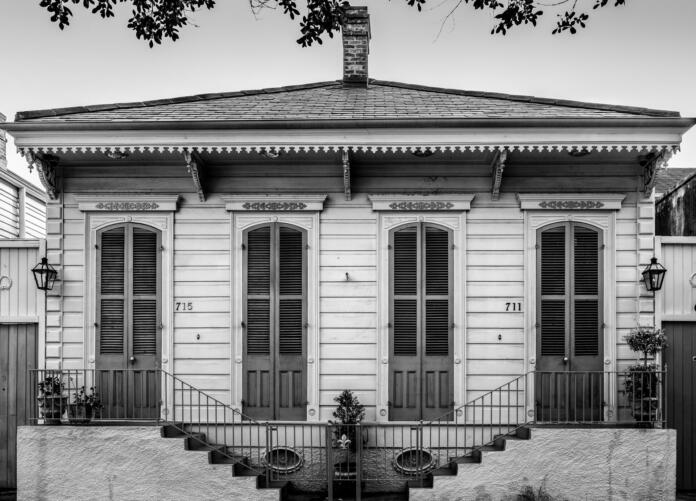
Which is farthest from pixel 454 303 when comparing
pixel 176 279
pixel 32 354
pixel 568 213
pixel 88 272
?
pixel 32 354

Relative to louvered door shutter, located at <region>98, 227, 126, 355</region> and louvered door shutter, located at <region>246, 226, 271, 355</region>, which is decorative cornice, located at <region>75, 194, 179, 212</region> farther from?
louvered door shutter, located at <region>246, 226, 271, 355</region>

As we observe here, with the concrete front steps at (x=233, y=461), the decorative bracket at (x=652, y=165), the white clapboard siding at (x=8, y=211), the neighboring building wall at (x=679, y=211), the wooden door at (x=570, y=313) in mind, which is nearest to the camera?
the concrete front steps at (x=233, y=461)

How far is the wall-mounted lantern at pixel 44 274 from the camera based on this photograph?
9562mm

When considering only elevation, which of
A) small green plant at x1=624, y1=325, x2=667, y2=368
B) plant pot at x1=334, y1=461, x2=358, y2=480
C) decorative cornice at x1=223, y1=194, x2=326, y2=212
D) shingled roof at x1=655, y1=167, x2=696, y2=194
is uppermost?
shingled roof at x1=655, y1=167, x2=696, y2=194

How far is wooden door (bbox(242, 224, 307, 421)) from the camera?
9.65 meters

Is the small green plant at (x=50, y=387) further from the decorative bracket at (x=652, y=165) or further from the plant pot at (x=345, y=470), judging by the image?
the decorative bracket at (x=652, y=165)

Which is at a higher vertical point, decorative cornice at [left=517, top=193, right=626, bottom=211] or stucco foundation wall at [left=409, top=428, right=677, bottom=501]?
decorative cornice at [left=517, top=193, right=626, bottom=211]

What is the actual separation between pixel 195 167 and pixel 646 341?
21.5 ft

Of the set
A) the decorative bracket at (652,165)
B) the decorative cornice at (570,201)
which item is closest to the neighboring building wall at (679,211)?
the decorative bracket at (652,165)

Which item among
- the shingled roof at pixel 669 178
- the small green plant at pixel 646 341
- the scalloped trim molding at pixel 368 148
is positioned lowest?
the small green plant at pixel 646 341

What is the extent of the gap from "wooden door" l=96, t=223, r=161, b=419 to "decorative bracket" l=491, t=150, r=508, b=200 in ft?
16.0

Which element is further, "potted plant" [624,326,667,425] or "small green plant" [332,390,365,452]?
"small green plant" [332,390,365,452]

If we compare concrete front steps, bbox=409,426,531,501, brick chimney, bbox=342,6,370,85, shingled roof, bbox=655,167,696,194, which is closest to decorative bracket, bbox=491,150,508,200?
concrete front steps, bbox=409,426,531,501

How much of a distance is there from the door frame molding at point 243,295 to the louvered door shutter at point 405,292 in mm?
1131
